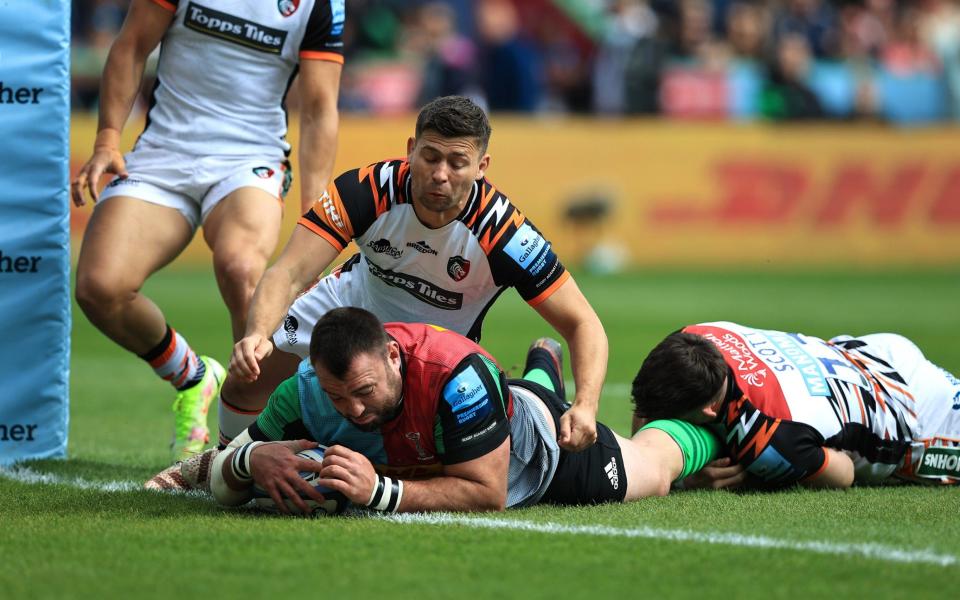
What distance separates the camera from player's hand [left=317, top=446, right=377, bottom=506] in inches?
180

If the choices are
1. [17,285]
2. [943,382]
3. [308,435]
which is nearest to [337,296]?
[308,435]

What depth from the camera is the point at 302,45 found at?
6559 mm

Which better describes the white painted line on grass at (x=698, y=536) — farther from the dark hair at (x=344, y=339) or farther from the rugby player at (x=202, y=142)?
the rugby player at (x=202, y=142)

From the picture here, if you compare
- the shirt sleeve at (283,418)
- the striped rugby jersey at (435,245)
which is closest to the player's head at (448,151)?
the striped rugby jersey at (435,245)

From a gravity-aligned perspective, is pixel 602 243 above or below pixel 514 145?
below

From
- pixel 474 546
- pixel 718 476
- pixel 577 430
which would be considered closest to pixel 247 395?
pixel 577 430

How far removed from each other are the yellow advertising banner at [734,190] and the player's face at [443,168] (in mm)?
12721

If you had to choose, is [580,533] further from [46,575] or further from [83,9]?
[83,9]

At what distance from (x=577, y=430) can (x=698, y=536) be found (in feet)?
1.85

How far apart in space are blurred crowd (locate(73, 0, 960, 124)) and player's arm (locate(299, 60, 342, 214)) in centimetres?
1153

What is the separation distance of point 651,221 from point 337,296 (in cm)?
1324

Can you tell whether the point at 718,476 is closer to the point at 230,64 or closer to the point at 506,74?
the point at 230,64

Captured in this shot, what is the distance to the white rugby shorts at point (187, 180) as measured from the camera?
21.1 feet

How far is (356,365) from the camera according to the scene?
440 centimetres
